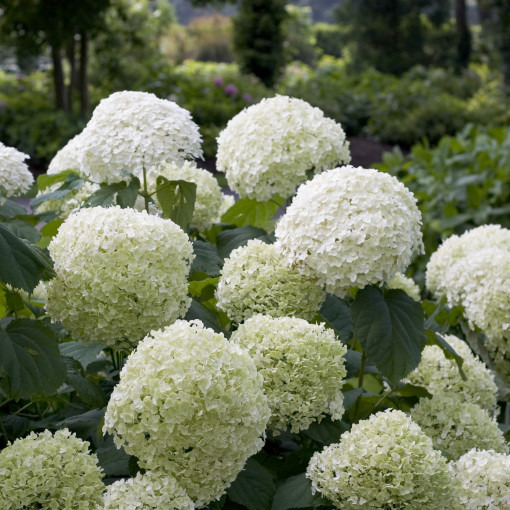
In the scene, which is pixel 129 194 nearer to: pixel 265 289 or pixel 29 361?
pixel 265 289

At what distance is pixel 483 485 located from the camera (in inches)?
54.3

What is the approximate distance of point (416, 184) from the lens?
5.28 metres

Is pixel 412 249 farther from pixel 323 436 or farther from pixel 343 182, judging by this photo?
pixel 323 436

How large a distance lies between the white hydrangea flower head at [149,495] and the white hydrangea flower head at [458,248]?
1.16 meters

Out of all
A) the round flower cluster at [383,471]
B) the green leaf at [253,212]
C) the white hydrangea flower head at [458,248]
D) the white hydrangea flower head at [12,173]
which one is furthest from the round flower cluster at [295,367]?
the white hydrangea flower head at [458,248]

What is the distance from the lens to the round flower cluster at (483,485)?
1.37 metres

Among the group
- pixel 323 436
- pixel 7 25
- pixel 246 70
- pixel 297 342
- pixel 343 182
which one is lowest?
pixel 246 70

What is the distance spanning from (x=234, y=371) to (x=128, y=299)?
252mm

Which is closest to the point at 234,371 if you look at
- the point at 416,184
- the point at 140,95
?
the point at 140,95

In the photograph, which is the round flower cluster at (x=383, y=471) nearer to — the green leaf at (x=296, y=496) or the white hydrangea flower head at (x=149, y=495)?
the green leaf at (x=296, y=496)

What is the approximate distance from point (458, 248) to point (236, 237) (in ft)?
2.31

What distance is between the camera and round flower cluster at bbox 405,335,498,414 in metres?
1.80

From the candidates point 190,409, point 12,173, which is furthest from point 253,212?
point 190,409

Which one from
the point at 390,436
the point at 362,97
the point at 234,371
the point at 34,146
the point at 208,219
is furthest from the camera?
the point at 362,97
